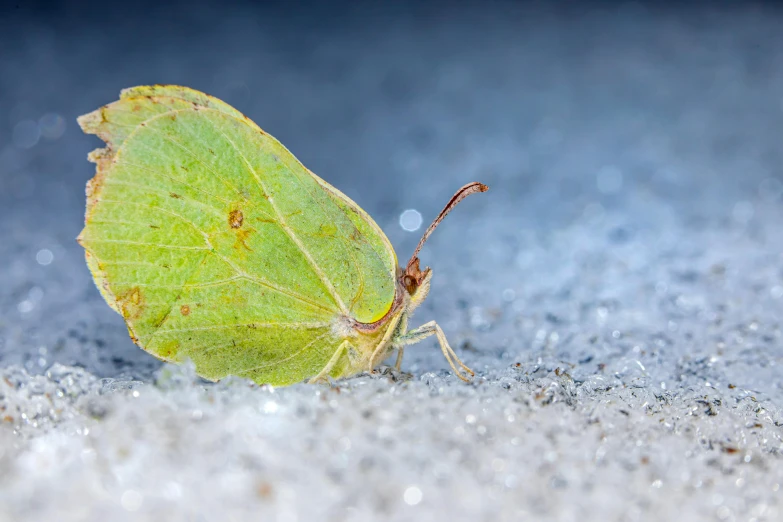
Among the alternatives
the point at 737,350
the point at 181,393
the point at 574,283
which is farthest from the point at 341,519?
the point at 574,283

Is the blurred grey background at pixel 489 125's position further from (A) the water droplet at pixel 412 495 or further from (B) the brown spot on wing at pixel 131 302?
(A) the water droplet at pixel 412 495

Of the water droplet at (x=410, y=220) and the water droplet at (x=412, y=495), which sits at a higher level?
the water droplet at (x=410, y=220)

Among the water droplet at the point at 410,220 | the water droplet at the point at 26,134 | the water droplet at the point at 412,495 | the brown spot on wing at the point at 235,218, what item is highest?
the water droplet at the point at 26,134

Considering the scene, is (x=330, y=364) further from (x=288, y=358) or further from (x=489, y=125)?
(x=489, y=125)

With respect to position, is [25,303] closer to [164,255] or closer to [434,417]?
[164,255]

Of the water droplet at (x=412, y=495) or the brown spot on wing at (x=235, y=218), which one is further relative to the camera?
the brown spot on wing at (x=235, y=218)

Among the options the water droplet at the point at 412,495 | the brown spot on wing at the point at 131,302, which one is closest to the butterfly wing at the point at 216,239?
the brown spot on wing at the point at 131,302

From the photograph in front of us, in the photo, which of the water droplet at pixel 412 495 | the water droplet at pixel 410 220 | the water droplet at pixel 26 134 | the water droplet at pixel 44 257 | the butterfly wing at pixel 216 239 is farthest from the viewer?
the water droplet at pixel 26 134
